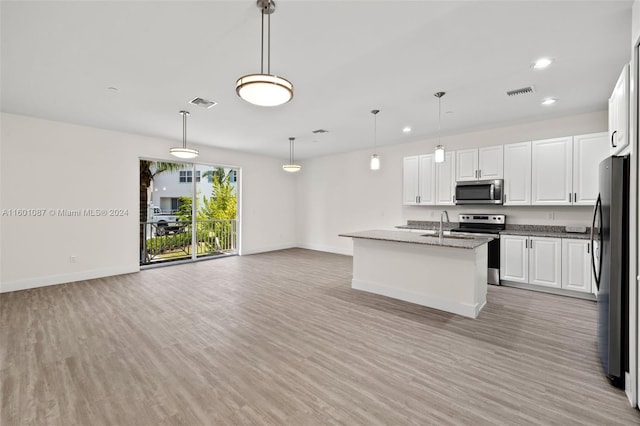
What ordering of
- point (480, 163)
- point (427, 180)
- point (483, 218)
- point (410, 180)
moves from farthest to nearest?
point (410, 180)
point (427, 180)
point (483, 218)
point (480, 163)

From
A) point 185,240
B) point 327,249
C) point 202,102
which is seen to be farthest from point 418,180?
point 185,240

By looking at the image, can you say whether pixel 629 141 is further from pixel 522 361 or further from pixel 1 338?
pixel 1 338

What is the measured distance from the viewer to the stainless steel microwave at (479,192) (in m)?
5.05

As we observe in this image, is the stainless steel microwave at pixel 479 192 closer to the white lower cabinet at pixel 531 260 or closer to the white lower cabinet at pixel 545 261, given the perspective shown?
the white lower cabinet at pixel 531 260

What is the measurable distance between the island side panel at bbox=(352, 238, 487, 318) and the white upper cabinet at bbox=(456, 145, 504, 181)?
6.30 ft

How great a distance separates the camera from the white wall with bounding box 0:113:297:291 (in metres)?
4.62

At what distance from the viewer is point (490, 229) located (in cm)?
525

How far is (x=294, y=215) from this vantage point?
31.2ft

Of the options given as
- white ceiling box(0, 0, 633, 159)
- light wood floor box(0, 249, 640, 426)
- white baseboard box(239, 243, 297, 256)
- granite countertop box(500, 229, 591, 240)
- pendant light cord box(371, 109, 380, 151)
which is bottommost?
light wood floor box(0, 249, 640, 426)

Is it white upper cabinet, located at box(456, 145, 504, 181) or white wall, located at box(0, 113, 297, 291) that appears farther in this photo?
white upper cabinet, located at box(456, 145, 504, 181)

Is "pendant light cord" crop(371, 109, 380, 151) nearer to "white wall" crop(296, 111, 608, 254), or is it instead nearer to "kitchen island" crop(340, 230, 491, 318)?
"white wall" crop(296, 111, 608, 254)

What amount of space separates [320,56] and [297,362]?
295cm

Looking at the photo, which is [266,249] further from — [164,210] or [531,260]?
[531,260]

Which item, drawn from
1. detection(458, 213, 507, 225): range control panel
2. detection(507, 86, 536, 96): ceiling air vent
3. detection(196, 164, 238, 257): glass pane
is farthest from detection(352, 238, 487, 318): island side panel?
detection(196, 164, 238, 257): glass pane
